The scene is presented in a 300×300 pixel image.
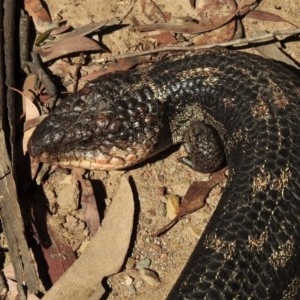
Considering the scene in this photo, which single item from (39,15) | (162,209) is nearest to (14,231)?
(162,209)

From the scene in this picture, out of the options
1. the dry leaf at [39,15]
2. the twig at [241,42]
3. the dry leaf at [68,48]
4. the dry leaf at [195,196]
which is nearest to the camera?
the dry leaf at [195,196]

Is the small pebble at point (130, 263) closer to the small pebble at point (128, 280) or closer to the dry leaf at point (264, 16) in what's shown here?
the small pebble at point (128, 280)

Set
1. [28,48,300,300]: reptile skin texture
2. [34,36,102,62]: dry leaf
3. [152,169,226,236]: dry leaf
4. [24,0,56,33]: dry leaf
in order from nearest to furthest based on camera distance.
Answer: [28,48,300,300]: reptile skin texture < [152,169,226,236]: dry leaf < [34,36,102,62]: dry leaf < [24,0,56,33]: dry leaf

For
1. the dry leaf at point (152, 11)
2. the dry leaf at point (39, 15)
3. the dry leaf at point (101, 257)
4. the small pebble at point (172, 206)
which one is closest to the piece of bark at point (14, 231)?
the dry leaf at point (101, 257)

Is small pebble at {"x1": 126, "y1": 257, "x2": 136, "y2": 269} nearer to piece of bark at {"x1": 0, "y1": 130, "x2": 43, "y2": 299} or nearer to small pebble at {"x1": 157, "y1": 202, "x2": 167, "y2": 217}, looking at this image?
small pebble at {"x1": 157, "y1": 202, "x2": 167, "y2": 217}

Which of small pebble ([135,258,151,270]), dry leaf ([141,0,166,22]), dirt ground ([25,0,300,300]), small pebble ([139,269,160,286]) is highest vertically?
dry leaf ([141,0,166,22])

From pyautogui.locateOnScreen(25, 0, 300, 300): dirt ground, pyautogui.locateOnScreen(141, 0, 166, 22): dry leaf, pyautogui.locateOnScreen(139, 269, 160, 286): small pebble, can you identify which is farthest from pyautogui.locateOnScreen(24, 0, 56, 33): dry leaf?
pyautogui.locateOnScreen(139, 269, 160, 286): small pebble

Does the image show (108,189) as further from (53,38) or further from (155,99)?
(53,38)
